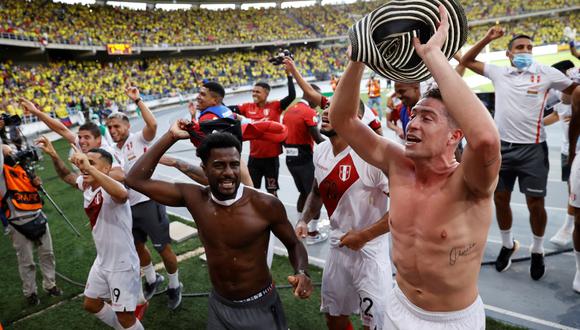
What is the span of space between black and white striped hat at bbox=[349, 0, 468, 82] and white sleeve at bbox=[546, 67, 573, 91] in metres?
3.61

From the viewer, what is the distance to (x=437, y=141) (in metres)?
2.00

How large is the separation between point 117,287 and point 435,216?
3.04 metres

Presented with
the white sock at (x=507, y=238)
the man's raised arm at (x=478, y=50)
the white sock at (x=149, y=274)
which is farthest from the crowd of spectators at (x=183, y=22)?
the white sock at (x=507, y=238)

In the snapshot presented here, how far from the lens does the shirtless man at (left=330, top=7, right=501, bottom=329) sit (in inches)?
77.5

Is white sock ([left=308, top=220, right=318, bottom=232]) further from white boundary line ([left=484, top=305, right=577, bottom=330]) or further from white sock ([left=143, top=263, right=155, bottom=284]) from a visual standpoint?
white boundary line ([left=484, top=305, right=577, bottom=330])

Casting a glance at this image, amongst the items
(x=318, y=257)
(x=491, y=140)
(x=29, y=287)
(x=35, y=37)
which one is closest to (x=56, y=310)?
(x=29, y=287)

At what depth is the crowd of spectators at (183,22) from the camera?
30.2 metres

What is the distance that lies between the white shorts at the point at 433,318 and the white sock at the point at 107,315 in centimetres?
295

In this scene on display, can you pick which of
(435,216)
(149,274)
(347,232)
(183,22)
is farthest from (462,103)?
(183,22)

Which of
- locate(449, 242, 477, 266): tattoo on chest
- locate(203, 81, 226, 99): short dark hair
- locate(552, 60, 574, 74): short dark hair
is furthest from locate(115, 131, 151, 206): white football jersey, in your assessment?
locate(552, 60, 574, 74): short dark hair

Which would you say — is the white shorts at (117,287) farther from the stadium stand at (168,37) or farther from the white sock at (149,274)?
the stadium stand at (168,37)

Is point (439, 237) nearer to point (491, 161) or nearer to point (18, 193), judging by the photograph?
point (491, 161)

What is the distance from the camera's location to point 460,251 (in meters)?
2.00

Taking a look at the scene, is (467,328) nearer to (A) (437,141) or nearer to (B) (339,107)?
(A) (437,141)
